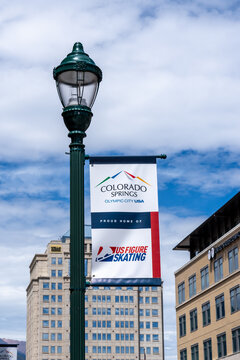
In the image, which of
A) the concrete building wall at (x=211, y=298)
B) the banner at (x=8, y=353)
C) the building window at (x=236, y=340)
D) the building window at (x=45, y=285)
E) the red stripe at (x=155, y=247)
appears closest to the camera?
the red stripe at (x=155, y=247)

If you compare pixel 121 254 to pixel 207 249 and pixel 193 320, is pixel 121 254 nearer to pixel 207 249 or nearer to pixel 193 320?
pixel 207 249

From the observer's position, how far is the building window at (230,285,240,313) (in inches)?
2621

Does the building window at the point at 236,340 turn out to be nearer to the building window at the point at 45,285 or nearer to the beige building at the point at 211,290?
the beige building at the point at 211,290

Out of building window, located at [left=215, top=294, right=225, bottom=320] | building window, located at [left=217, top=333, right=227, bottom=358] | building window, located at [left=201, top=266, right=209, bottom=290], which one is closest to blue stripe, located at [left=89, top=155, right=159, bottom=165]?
building window, located at [left=217, top=333, right=227, bottom=358]

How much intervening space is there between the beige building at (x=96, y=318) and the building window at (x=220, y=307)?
110823 millimetres

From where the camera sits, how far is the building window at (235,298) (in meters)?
66.6

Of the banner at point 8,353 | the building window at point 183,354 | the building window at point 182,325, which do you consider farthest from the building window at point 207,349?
the banner at point 8,353

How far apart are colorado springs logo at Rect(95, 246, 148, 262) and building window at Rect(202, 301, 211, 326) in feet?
217

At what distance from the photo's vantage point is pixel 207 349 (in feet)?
245

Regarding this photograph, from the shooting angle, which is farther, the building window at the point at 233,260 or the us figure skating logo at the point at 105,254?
the building window at the point at 233,260

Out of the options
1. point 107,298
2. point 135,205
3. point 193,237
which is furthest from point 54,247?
point 135,205

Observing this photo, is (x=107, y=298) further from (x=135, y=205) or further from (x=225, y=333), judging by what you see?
(x=135, y=205)

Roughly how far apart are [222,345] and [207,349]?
4.83 metres

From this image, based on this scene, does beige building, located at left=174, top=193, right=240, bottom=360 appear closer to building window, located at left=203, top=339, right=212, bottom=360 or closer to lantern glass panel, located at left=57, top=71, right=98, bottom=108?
building window, located at left=203, top=339, right=212, bottom=360
